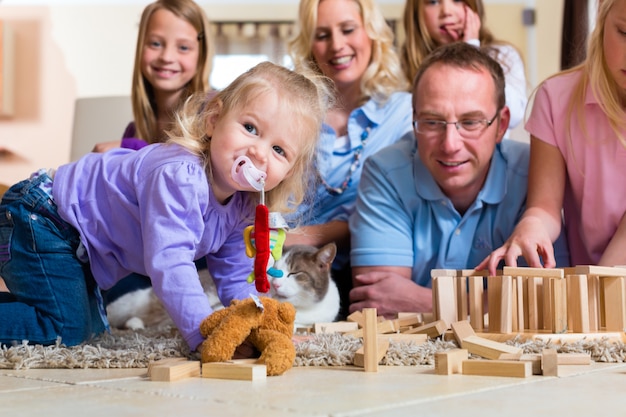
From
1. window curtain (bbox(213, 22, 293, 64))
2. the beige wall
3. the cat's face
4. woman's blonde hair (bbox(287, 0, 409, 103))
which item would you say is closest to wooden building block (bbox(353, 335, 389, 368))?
the cat's face

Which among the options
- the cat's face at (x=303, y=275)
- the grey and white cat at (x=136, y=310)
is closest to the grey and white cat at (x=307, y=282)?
the cat's face at (x=303, y=275)

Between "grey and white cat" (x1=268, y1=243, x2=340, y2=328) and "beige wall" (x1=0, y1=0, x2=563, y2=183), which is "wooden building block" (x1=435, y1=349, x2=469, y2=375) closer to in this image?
"grey and white cat" (x1=268, y1=243, x2=340, y2=328)

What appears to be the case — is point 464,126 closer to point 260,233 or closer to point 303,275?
point 303,275

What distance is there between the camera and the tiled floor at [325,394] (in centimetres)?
86

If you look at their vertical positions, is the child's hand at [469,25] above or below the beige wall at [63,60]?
below

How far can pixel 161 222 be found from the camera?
133 centimetres

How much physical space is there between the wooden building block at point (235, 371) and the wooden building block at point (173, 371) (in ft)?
0.06

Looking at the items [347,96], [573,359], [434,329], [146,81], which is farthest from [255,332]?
[146,81]

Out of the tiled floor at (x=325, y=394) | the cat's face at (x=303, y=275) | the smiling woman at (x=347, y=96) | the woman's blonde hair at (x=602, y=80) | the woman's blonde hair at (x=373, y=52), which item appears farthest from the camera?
the woman's blonde hair at (x=373, y=52)

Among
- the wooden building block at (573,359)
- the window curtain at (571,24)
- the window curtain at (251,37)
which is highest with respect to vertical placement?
the window curtain at (251,37)

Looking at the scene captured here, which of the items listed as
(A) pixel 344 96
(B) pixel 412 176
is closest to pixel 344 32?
(A) pixel 344 96

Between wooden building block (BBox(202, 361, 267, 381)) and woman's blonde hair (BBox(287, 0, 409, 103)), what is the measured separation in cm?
146

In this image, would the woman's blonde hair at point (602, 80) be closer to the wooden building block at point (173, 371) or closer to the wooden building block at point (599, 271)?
the wooden building block at point (599, 271)

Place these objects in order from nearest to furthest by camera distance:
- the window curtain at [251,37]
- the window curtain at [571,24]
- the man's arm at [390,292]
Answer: the man's arm at [390,292] → the window curtain at [571,24] → the window curtain at [251,37]
